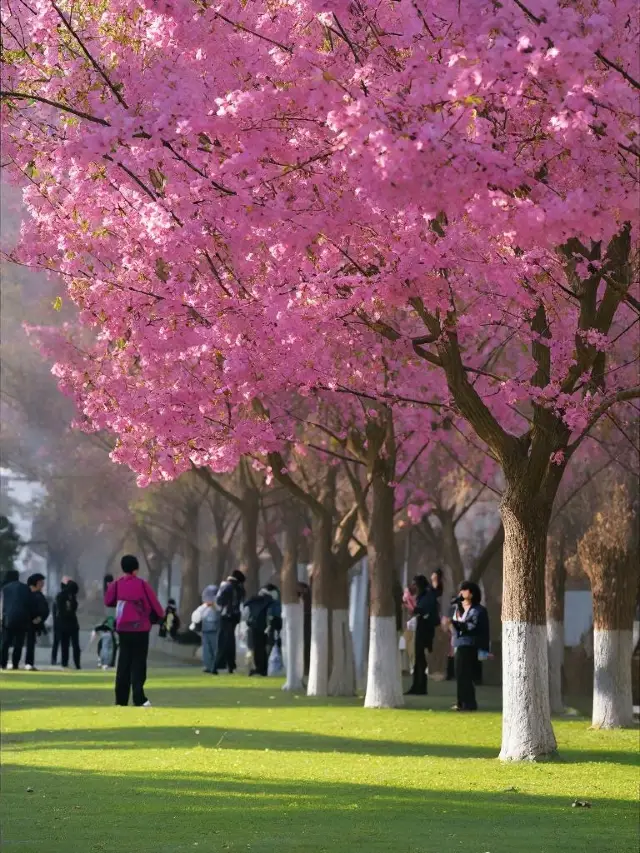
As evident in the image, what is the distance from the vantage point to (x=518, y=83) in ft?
29.3

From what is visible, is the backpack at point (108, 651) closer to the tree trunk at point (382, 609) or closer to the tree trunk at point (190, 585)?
the tree trunk at point (382, 609)

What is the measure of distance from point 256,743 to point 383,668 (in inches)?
270

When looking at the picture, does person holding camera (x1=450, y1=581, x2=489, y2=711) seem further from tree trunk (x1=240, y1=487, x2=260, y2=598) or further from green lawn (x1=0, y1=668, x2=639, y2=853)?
tree trunk (x1=240, y1=487, x2=260, y2=598)

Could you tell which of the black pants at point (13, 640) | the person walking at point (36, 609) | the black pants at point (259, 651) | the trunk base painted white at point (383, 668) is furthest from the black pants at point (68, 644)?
the trunk base painted white at point (383, 668)

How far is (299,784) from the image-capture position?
13.2 metres

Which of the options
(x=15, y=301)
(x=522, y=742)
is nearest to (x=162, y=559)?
(x=15, y=301)

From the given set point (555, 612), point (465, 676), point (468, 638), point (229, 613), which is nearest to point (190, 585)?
point (229, 613)

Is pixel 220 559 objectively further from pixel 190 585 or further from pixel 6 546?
pixel 6 546

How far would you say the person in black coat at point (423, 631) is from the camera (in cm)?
2747

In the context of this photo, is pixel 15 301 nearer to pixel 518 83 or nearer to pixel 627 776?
pixel 627 776

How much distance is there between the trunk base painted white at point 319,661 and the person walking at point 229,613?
6815mm

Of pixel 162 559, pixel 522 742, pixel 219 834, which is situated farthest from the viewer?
pixel 162 559

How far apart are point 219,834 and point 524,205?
426cm

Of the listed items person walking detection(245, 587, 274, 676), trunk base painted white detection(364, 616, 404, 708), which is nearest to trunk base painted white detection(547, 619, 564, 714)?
trunk base painted white detection(364, 616, 404, 708)
